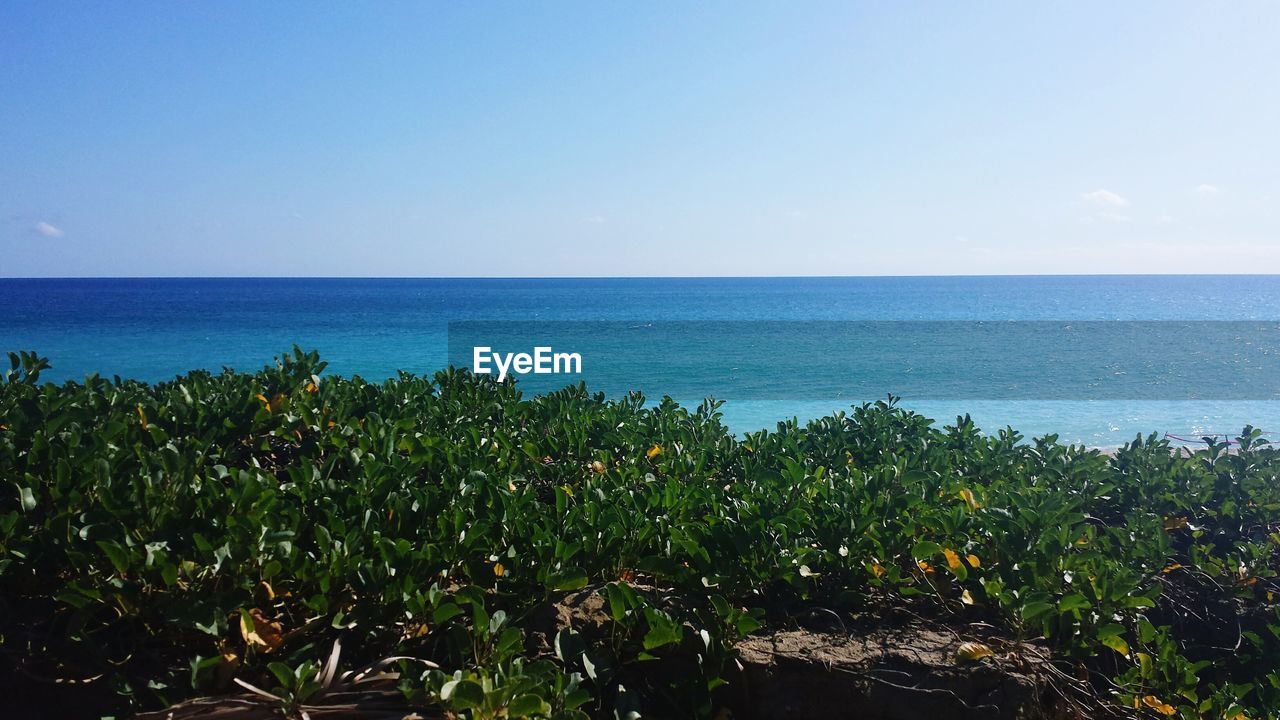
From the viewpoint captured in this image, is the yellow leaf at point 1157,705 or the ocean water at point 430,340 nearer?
the yellow leaf at point 1157,705

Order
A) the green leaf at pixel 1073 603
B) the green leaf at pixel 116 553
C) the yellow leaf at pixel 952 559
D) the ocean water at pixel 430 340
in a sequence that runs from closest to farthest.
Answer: the green leaf at pixel 116 553 < the green leaf at pixel 1073 603 < the yellow leaf at pixel 952 559 < the ocean water at pixel 430 340

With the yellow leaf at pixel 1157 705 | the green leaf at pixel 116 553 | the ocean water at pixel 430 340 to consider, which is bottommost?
the ocean water at pixel 430 340

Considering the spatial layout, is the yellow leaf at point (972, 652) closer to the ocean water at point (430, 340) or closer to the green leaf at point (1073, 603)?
the green leaf at point (1073, 603)

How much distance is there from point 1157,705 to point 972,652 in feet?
2.13

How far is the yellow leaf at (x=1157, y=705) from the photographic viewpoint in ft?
7.62

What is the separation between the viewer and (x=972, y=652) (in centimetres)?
221

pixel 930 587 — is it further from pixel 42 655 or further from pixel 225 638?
pixel 42 655

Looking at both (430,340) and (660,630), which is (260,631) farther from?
(430,340)

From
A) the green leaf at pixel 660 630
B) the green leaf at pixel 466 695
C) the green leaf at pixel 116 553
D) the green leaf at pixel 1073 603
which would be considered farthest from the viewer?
the green leaf at pixel 1073 603

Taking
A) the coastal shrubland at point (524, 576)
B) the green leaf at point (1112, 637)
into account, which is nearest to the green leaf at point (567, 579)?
the coastal shrubland at point (524, 576)

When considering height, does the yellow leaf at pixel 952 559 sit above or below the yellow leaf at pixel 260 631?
above

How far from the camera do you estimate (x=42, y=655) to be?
2150 millimetres

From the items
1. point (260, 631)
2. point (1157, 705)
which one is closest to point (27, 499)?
point (260, 631)

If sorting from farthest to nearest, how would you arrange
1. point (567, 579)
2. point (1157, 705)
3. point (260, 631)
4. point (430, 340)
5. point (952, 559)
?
point (430, 340) < point (952, 559) < point (1157, 705) < point (567, 579) < point (260, 631)
